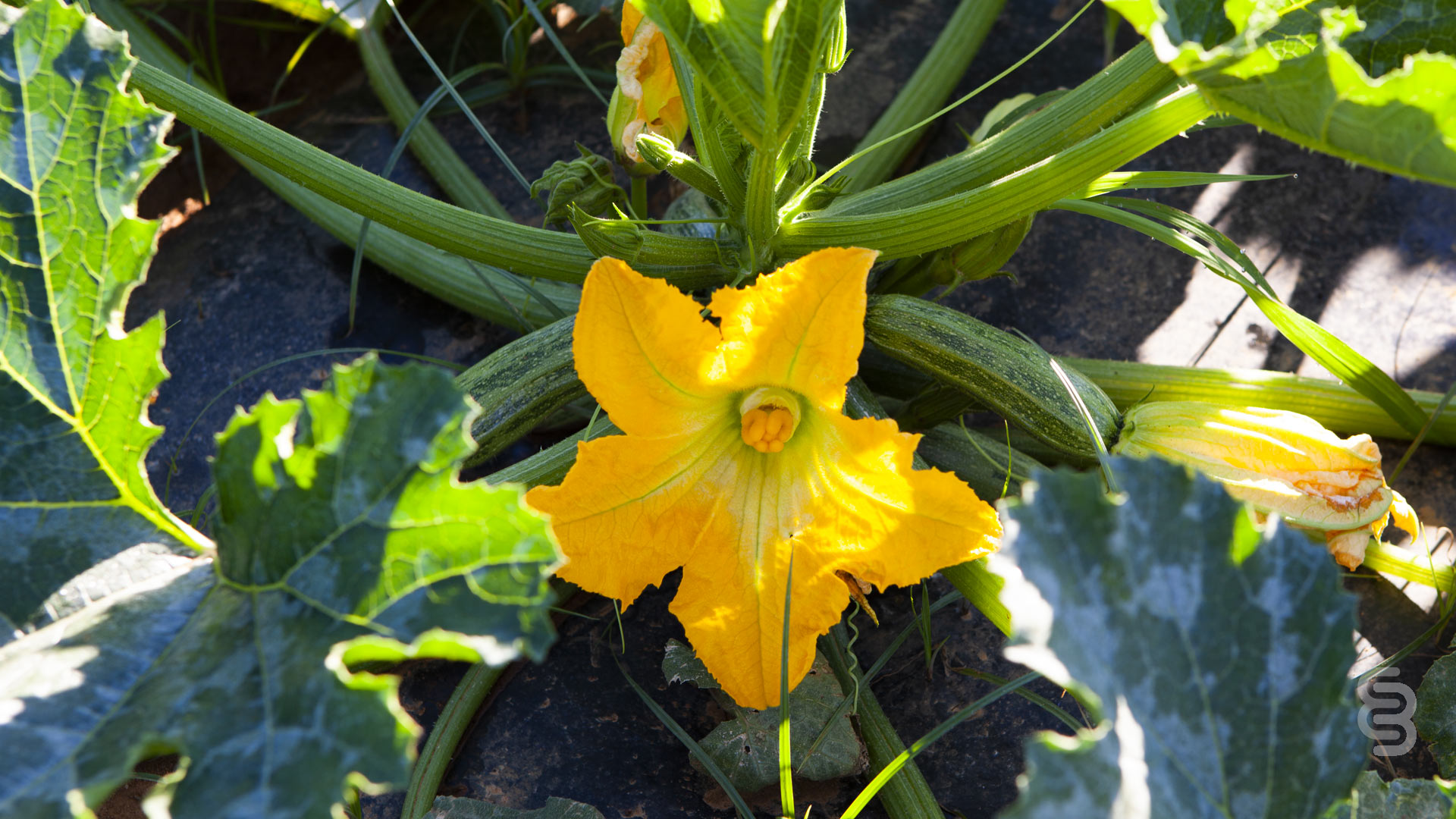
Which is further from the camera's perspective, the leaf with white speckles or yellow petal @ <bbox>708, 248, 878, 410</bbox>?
yellow petal @ <bbox>708, 248, 878, 410</bbox>

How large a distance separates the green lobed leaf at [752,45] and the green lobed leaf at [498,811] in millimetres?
851

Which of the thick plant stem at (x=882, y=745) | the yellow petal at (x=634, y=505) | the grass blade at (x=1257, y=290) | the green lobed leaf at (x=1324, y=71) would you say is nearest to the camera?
the green lobed leaf at (x=1324, y=71)

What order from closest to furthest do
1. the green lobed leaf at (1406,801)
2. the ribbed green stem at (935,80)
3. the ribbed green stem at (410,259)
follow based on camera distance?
the green lobed leaf at (1406,801) → the ribbed green stem at (410,259) → the ribbed green stem at (935,80)

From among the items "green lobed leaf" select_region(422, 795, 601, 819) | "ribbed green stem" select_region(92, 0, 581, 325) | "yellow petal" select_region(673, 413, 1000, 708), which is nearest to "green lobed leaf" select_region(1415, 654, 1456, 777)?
"yellow petal" select_region(673, 413, 1000, 708)

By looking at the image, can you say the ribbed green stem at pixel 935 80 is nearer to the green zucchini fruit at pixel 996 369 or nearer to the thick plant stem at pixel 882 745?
the green zucchini fruit at pixel 996 369

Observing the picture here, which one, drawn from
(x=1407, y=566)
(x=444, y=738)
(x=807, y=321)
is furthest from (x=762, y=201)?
(x=1407, y=566)

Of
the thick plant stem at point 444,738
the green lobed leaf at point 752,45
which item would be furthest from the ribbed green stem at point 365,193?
the thick plant stem at point 444,738

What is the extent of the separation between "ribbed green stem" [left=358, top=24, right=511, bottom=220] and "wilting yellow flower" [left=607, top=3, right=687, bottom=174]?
0.39 metres

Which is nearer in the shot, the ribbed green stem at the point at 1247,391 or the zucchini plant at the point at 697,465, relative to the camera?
the zucchini plant at the point at 697,465

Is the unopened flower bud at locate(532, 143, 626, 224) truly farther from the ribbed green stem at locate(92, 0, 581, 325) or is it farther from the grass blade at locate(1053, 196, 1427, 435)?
the grass blade at locate(1053, 196, 1427, 435)

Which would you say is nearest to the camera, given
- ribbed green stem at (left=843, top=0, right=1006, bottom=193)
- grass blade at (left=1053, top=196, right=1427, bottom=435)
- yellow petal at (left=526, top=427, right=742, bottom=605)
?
yellow petal at (left=526, top=427, right=742, bottom=605)

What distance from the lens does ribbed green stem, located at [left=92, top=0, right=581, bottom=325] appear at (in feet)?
5.48

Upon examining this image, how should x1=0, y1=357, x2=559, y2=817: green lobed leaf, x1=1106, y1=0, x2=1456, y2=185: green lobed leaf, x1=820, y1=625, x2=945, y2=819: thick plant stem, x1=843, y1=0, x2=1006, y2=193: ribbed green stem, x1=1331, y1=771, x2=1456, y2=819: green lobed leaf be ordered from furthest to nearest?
x1=843, y1=0, x2=1006, y2=193: ribbed green stem, x1=820, y1=625, x2=945, y2=819: thick plant stem, x1=1331, y1=771, x2=1456, y2=819: green lobed leaf, x1=1106, y1=0, x2=1456, y2=185: green lobed leaf, x1=0, y1=357, x2=559, y2=817: green lobed leaf

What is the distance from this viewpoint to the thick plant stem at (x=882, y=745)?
1.26 meters
